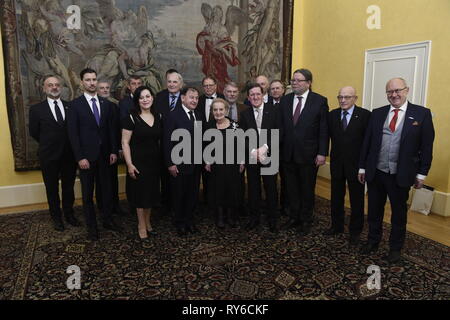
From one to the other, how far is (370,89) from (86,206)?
5.04 meters

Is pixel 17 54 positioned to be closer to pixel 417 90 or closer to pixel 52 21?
pixel 52 21

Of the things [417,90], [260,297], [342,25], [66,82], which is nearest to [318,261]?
[260,297]

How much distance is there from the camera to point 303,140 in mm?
4164

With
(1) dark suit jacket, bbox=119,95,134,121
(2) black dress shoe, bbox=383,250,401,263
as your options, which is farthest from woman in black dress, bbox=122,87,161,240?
(2) black dress shoe, bbox=383,250,401,263

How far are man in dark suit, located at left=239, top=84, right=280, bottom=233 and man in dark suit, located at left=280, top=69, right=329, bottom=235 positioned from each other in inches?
7.6

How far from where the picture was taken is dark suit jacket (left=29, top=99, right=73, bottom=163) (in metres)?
4.36

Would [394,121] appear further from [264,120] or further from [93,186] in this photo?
[93,186]

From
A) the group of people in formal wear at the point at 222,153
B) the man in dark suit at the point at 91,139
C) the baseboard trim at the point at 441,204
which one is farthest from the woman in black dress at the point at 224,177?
the baseboard trim at the point at 441,204

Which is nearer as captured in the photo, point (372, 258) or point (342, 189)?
point (372, 258)

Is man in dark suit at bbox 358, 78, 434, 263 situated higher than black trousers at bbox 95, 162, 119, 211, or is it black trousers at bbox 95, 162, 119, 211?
man in dark suit at bbox 358, 78, 434, 263

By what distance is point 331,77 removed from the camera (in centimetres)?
725

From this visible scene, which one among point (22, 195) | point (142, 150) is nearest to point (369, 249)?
point (142, 150)

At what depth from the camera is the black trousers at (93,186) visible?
4.14 meters

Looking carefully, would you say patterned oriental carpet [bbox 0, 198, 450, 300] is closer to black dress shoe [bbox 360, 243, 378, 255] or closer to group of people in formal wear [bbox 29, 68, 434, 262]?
black dress shoe [bbox 360, 243, 378, 255]
